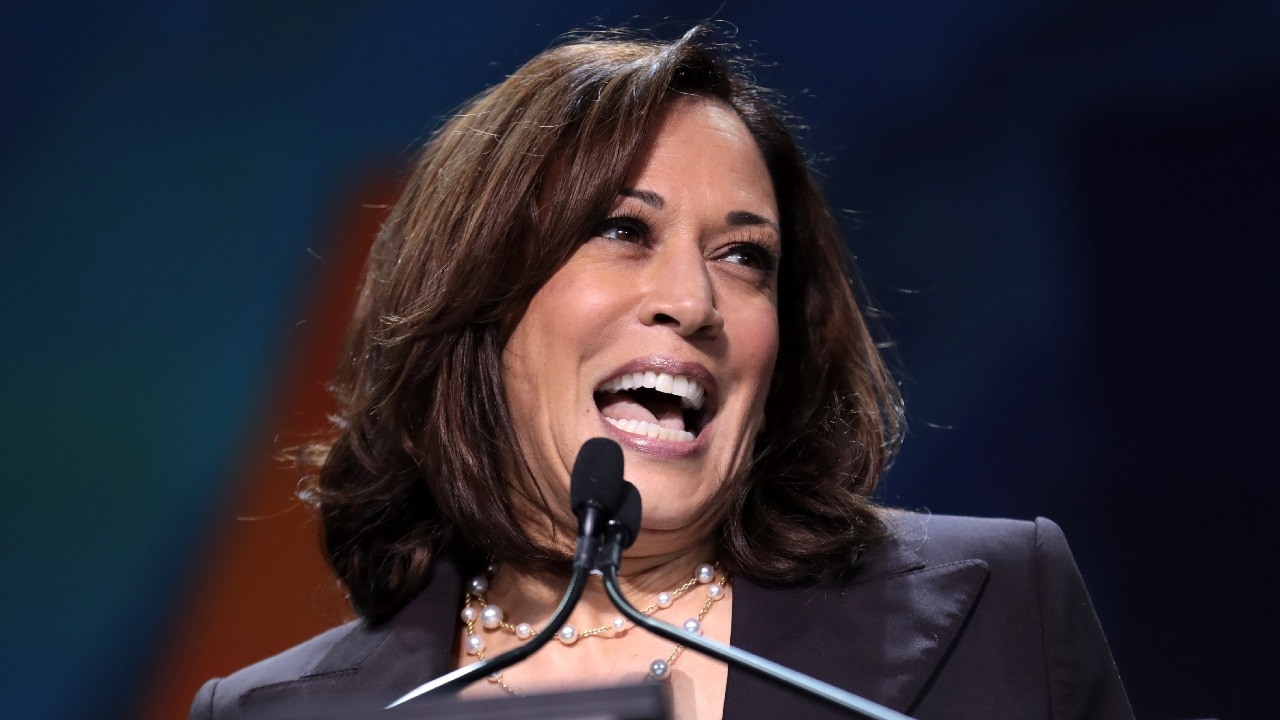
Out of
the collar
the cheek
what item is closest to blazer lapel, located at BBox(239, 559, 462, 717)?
the collar

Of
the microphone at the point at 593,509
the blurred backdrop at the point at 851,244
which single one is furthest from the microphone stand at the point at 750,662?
the blurred backdrop at the point at 851,244

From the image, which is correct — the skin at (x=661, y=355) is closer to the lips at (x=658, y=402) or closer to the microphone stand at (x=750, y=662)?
the lips at (x=658, y=402)

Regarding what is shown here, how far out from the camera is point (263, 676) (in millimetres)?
1754

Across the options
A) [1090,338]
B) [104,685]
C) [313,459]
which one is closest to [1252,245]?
[1090,338]

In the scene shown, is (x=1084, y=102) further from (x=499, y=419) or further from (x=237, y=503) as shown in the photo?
(x=237, y=503)

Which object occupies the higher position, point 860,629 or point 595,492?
point 595,492

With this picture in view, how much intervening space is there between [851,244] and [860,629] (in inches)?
35.5

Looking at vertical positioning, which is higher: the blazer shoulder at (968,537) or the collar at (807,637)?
the blazer shoulder at (968,537)

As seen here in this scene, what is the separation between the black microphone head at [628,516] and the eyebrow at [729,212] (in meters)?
0.60

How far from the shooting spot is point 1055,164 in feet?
7.11

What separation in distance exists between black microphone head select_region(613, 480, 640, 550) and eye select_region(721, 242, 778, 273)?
0.65 metres

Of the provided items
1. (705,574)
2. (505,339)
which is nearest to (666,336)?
(505,339)

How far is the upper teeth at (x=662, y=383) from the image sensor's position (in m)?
1.55

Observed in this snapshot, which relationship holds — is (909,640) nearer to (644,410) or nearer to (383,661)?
(644,410)
